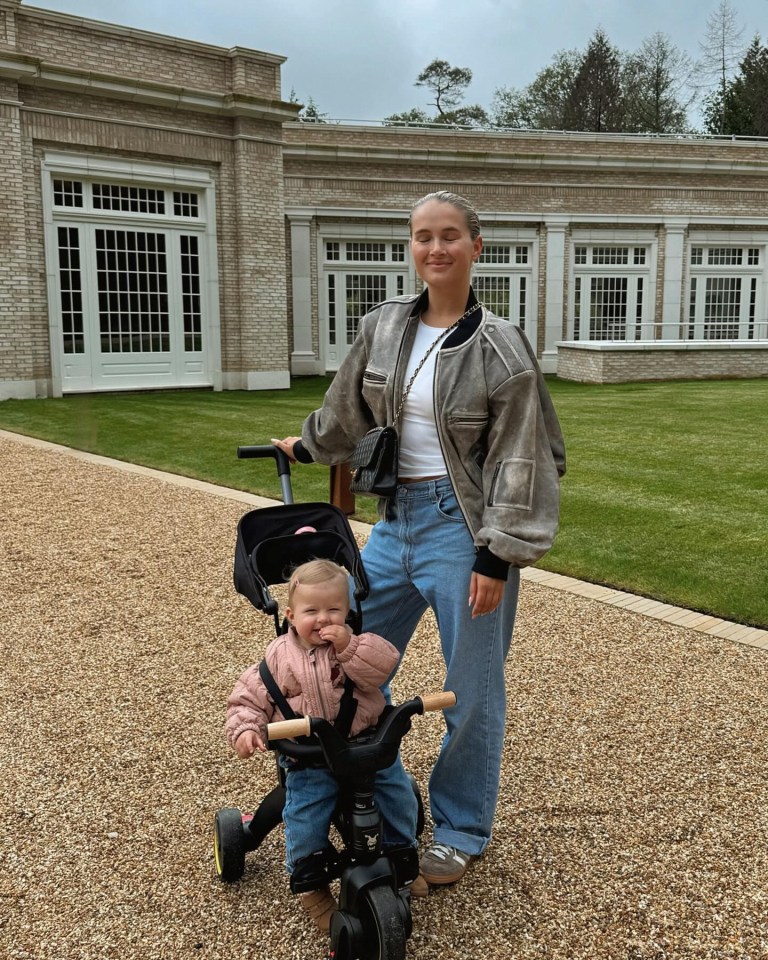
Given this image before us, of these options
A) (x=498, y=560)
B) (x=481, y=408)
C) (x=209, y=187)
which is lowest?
(x=498, y=560)

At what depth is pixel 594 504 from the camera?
24.8 feet

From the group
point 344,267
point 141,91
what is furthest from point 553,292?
point 141,91

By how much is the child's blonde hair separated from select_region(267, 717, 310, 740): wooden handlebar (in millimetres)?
332

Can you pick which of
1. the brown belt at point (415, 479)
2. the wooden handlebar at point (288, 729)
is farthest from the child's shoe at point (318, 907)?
the brown belt at point (415, 479)

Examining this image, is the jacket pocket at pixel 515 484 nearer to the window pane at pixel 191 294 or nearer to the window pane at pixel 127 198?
the window pane at pixel 127 198

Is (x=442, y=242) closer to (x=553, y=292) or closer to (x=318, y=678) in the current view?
(x=318, y=678)


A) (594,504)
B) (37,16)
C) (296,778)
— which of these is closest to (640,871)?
(296,778)

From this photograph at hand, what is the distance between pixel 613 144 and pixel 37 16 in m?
14.8

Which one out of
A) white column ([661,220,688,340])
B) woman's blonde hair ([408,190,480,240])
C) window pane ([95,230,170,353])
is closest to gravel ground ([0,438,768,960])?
woman's blonde hair ([408,190,480,240])

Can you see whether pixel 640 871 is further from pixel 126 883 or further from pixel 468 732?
pixel 126 883

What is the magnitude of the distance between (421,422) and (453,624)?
547mm

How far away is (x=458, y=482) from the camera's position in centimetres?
236

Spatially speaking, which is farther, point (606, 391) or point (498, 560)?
point (606, 391)

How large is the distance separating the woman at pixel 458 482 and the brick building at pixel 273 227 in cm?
1498
